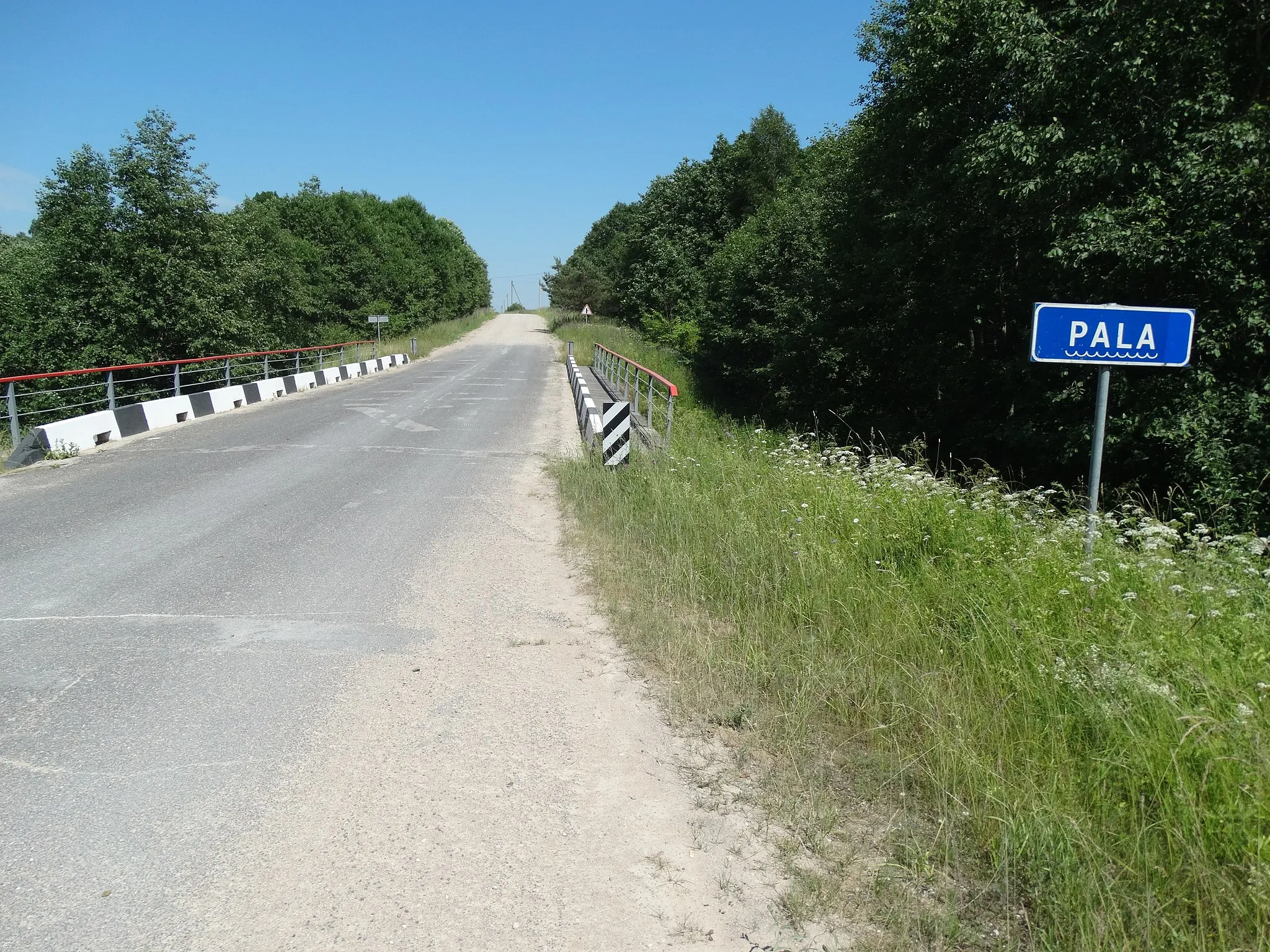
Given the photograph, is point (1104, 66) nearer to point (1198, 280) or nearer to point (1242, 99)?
point (1242, 99)

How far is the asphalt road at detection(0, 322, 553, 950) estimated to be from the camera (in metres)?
3.01

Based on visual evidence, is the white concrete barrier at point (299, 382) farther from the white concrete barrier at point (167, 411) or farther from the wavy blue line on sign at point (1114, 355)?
the wavy blue line on sign at point (1114, 355)

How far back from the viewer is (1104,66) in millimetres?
11508

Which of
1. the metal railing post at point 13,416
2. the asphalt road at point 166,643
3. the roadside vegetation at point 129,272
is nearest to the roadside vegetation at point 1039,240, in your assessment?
the asphalt road at point 166,643

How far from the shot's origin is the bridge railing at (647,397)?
1130 centimetres

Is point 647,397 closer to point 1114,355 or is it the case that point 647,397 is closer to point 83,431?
point 83,431

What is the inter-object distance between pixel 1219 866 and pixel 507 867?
2340 mm

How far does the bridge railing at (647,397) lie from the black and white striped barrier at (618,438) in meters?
0.42

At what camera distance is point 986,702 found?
3879mm

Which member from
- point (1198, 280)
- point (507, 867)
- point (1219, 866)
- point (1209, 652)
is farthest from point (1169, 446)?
point (507, 867)

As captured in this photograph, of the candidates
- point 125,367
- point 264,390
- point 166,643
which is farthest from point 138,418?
point 166,643

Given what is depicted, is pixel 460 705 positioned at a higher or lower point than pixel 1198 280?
lower

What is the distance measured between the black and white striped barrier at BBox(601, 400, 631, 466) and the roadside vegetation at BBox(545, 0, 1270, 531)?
5.31 metres

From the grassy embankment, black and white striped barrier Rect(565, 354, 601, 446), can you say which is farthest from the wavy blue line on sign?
black and white striped barrier Rect(565, 354, 601, 446)
